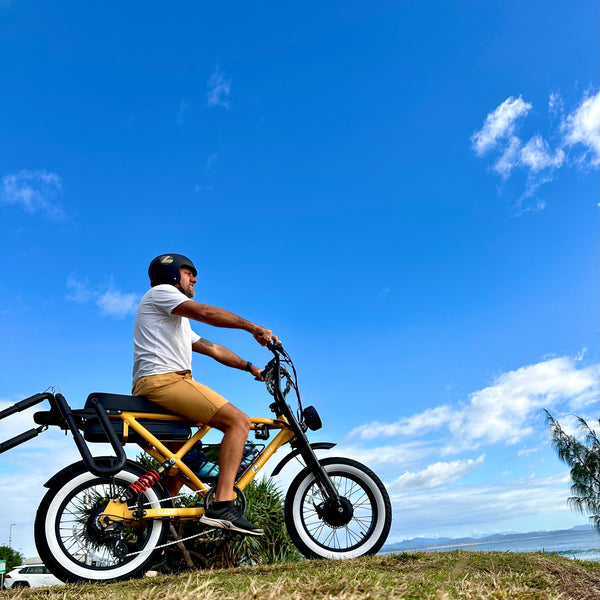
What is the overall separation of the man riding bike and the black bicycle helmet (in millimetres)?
129

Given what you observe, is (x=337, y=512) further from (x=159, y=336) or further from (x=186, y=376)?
(x=159, y=336)

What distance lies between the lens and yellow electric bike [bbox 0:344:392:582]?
14.5 ft

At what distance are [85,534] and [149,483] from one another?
604mm

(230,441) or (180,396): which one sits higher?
(180,396)

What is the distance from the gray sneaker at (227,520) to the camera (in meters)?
4.41

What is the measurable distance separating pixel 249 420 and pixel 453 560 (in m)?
1.99

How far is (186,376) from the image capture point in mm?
4809

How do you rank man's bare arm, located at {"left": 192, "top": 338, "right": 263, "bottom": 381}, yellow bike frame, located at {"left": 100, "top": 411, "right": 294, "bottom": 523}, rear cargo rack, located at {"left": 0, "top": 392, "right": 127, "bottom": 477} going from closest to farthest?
rear cargo rack, located at {"left": 0, "top": 392, "right": 127, "bottom": 477} < yellow bike frame, located at {"left": 100, "top": 411, "right": 294, "bottom": 523} < man's bare arm, located at {"left": 192, "top": 338, "right": 263, "bottom": 381}

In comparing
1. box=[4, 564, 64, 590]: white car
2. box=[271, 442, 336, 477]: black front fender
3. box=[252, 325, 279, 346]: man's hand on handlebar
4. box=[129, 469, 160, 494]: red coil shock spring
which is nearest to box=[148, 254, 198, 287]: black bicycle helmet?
box=[252, 325, 279, 346]: man's hand on handlebar

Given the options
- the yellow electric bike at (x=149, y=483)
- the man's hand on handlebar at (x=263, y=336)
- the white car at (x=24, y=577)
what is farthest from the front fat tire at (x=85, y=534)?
the white car at (x=24, y=577)

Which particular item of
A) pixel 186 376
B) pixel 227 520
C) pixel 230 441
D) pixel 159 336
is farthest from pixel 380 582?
pixel 159 336

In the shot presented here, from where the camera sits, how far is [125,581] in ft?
14.2

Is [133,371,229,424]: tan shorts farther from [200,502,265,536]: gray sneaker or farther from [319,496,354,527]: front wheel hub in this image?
[319,496,354,527]: front wheel hub

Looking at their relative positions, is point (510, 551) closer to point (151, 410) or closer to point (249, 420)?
point (249, 420)
